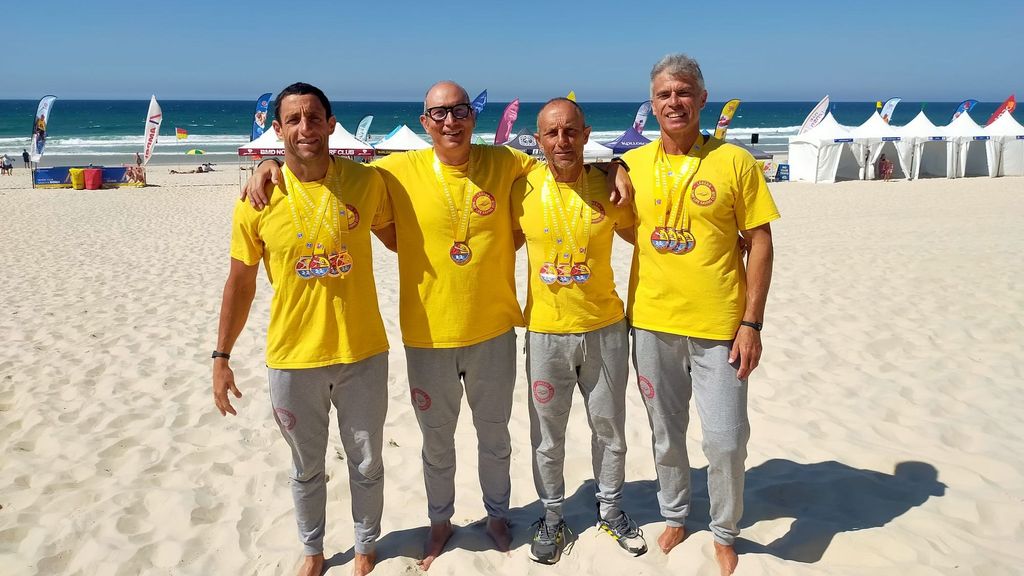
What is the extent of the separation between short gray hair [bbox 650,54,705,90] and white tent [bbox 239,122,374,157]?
49.0ft

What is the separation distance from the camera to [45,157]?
33.8 metres

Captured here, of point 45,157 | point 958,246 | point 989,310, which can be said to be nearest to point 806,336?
point 989,310

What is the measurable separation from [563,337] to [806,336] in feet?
12.1

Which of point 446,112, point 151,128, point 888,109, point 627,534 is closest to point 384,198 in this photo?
point 446,112

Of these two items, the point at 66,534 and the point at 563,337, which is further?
the point at 66,534

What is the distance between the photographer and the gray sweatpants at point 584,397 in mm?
2650

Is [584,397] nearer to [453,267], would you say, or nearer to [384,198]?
[453,267]

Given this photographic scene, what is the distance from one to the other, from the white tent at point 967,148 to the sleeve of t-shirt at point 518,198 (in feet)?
77.4

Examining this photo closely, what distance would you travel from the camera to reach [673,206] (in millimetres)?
2535

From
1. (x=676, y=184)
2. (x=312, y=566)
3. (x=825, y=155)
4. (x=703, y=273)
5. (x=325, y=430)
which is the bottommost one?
(x=312, y=566)

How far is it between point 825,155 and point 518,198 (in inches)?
817

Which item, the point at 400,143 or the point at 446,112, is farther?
the point at 400,143

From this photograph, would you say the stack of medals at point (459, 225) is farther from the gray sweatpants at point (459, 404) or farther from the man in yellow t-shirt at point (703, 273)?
the man in yellow t-shirt at point (703, 273)

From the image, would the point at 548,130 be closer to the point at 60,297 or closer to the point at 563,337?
the point at 563,337
